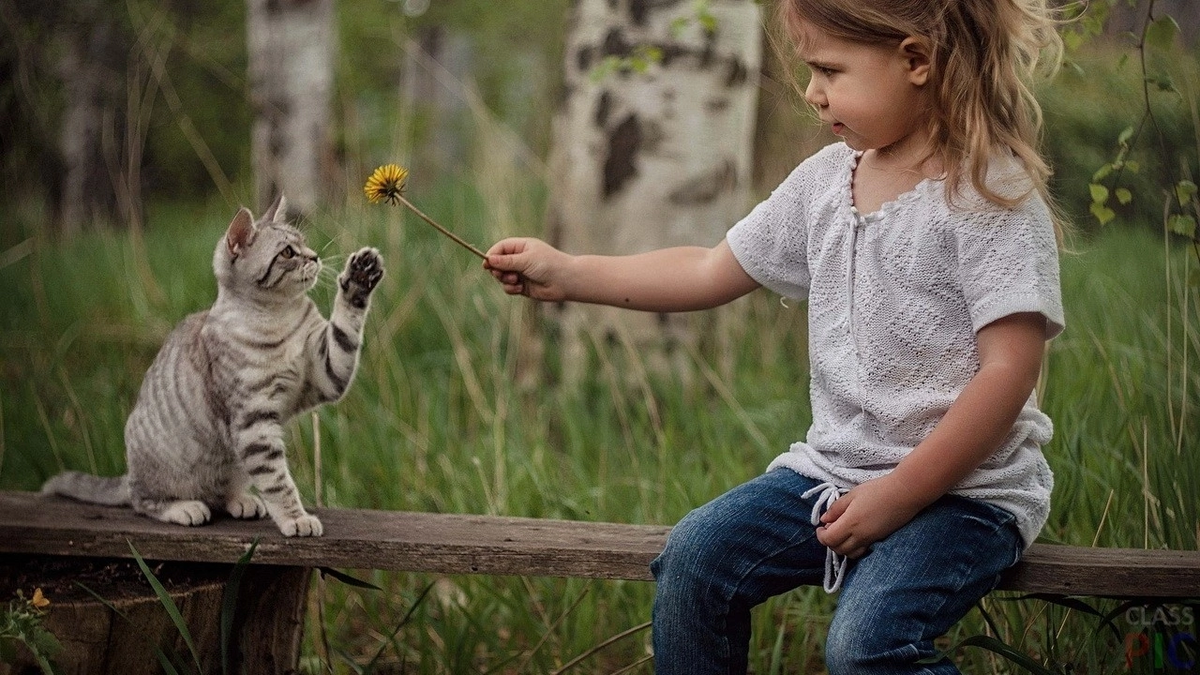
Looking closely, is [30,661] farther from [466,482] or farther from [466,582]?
[466,482]

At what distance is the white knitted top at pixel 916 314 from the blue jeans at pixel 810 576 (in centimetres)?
7

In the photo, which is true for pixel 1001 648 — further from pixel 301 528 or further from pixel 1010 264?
Answer: pixel 301 528

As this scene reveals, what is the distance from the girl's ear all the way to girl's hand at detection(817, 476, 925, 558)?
708mm

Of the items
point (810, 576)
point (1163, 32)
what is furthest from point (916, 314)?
point (1163, 32)

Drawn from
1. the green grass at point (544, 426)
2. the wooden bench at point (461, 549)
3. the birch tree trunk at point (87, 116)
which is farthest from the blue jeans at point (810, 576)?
the birch tree trunk at point (87, 116)

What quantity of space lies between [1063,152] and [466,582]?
16.0 feet

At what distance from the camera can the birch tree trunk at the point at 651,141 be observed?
419 cm

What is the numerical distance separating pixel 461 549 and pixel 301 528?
1.11ft

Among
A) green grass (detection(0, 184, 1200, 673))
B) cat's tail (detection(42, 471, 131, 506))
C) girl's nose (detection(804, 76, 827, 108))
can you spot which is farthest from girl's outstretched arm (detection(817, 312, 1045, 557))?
cat's tail (detection(42, 471, 131, 506))

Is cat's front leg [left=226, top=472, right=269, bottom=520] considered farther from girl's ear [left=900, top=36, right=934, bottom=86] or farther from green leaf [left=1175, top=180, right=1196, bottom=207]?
green leaf [left=1175, top=180, right=1196, bottom=207]

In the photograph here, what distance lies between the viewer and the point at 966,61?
6.62ft

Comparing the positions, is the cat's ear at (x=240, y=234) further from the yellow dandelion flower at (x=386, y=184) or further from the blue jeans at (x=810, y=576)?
the blue jeans at (x=810, y=576)

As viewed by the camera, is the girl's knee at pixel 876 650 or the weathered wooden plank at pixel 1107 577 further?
the weathered wooden plank at pixel 1107 577

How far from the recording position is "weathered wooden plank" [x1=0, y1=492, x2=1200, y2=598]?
2.12m
